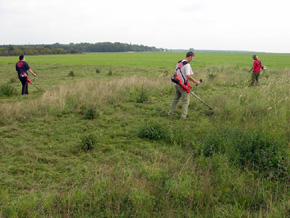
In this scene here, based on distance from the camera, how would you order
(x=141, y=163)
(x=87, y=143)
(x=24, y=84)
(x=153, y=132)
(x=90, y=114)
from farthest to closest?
(x=24, y=84), (x=90, y=114), (x=153, y=132), (x=87, y=143), (x=141, y=163)

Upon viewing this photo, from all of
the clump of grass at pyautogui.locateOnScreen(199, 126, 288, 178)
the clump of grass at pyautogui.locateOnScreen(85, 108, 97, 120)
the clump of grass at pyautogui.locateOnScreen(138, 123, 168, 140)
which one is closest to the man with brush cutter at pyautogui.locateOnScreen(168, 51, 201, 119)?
the clump of grass at pyautogui.locateOnScreen(138, 123, 168, 140)

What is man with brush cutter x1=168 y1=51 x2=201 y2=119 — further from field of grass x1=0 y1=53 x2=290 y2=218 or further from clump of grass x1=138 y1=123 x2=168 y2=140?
clump of grass x1=138 y1=123 x2=168 y2=140

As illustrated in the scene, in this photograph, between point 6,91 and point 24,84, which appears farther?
point 24,84

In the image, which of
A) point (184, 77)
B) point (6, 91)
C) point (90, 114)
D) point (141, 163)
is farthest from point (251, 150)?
point (6, 91)

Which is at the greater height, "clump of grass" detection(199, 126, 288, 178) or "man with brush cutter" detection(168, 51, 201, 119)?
"man with brush cutter" detection(168, 51, 201, 119)

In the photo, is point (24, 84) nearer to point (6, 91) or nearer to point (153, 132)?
point (6, 91)

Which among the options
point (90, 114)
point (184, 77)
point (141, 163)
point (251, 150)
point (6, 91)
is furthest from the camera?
point (6, 91)

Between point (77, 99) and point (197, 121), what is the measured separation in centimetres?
492

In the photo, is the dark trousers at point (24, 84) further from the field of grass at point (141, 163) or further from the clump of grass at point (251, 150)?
the clump of grass at point (251, 150)

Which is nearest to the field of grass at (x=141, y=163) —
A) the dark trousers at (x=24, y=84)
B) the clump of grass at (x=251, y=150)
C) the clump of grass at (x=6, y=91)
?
the clump of grass at (x=251, y=150)

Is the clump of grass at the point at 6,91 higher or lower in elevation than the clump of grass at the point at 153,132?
higher

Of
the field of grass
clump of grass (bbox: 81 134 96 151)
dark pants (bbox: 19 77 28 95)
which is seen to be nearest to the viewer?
the field of grass

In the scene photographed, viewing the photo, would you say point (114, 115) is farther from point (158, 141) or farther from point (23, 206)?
point (23, 206)

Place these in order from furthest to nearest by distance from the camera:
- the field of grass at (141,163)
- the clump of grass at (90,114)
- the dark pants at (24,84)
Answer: the dark pants at (24,84) → the clump of grass at (90,114) → the field of grass at (141,163)
